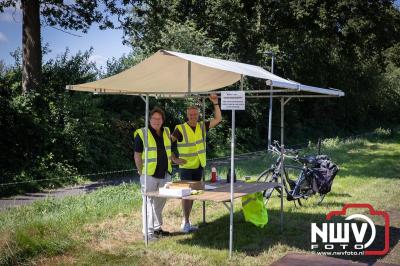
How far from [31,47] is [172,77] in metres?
9.66

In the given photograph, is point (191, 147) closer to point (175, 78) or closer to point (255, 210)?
point (175, 78)

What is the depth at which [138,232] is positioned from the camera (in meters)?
7.61

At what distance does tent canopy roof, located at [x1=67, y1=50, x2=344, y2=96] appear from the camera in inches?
261

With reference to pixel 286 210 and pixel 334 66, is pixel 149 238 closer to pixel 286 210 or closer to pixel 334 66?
pixel 286 210

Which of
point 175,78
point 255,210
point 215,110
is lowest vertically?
point 255,210

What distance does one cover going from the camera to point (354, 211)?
9.00 meters

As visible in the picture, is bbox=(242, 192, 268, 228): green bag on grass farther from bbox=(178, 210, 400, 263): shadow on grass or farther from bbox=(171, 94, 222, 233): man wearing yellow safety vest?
bbox=(171, 94, 222, 233): man wearing yellow safety vest

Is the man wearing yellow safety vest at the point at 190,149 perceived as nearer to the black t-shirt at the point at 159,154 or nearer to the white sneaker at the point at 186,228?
the white sneaker at the point at 186,228

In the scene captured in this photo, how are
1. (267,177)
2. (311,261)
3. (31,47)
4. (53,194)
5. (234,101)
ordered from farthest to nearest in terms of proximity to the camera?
(31,47) → (53,194) → (267,177) → (234,101) → (311,261)

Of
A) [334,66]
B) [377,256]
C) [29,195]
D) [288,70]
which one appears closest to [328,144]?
[288,70]

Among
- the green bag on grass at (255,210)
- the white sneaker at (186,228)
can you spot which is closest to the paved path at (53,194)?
the white sneaker at (186,228)

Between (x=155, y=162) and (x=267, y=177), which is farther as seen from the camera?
(x=267, y=177)

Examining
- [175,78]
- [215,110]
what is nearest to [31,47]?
[175,78]

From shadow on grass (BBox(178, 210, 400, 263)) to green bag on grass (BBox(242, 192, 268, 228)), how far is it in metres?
0.12
